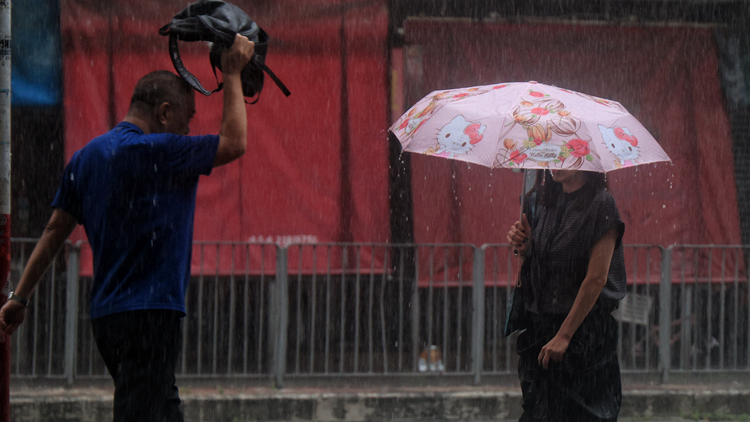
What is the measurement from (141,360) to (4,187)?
1.09m

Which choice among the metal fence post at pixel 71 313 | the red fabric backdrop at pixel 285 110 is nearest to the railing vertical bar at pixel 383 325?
the red fabric backdrop at pixel 285 110

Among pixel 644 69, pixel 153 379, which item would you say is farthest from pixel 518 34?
pixel 153 379

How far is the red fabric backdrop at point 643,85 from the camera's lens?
772 centimetres

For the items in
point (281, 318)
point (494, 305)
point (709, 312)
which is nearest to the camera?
point (281, 318)

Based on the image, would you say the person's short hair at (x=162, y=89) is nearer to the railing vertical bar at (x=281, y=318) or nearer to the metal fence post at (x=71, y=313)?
the railing vertical bar at (x=281, y=318)

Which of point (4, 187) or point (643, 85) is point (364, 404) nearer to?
point (4, 187)

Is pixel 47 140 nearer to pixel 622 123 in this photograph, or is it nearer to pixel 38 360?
pixel 38 360

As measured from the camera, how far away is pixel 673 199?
7.88 meters

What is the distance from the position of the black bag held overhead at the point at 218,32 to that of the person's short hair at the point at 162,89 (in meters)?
0.04

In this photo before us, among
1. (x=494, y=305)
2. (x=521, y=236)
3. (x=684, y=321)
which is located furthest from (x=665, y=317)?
(x=521, y=236)

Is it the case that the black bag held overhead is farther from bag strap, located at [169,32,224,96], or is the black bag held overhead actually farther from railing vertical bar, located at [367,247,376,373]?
railing vertical bar, located at [367,247,376,373]

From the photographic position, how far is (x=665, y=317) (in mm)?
6414

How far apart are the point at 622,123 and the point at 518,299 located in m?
0.95

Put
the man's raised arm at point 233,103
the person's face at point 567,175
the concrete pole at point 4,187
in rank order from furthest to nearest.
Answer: the person's face at point 567,175, the concrete pole at point 4,187, the man's raised arm at point 233,103
